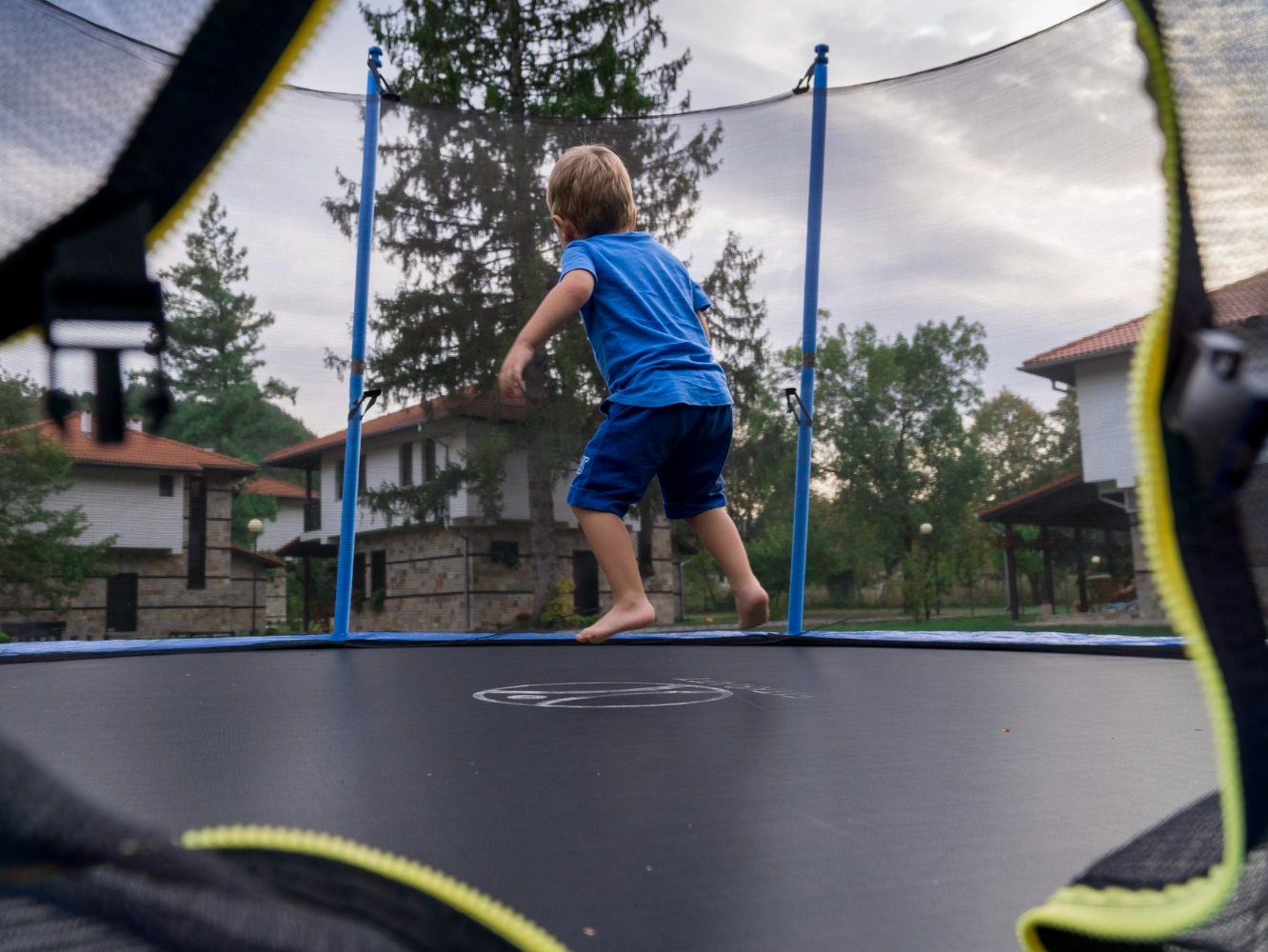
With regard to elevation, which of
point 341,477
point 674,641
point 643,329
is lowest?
point 674,641

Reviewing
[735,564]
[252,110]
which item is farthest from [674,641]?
[252,110]

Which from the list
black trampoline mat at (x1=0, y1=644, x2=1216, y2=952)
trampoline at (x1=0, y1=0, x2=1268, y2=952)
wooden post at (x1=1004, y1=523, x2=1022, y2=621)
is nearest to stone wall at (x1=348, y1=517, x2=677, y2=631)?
wooden post at (x1=1004, y1=523, x2=1022, y2=621)

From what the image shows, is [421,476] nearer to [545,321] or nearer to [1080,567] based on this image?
[545,321]

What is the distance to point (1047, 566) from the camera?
7.97 feet

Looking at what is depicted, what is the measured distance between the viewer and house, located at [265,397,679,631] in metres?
3.06

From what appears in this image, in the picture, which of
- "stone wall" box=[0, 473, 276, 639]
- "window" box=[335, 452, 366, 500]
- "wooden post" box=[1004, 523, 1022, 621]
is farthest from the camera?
"window" box=[335, 452, 366, 500]

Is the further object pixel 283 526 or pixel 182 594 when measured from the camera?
pixel 283 526

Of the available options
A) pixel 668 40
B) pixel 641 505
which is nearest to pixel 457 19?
pixel 668 40

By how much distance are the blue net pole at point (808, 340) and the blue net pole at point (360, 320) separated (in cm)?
129

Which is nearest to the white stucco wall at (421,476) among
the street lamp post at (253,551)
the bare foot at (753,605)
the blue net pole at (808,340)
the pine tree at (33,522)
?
the street lamp post at (253,551)

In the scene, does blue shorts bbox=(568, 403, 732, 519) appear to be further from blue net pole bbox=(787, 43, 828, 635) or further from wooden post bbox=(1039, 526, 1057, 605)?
blue net pole bbox=(787, 43, 828, 635)

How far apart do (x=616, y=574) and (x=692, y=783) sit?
0.72 meters

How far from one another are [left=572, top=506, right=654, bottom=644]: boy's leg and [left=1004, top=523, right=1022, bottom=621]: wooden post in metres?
1.25

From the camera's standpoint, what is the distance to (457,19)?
3.52m
